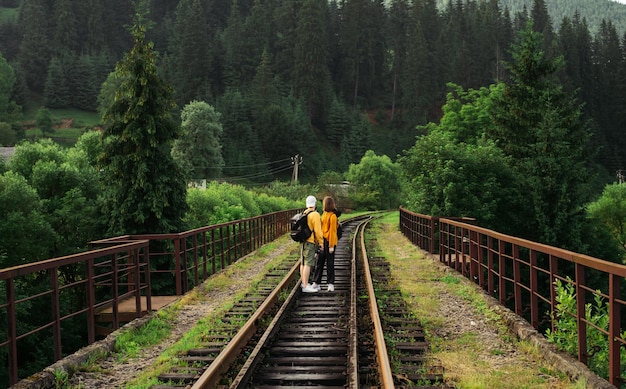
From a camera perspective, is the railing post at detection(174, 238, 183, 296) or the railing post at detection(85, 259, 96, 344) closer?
the railing post at detection(85, 259, 96, 344)

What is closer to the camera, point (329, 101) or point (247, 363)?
point (247, 363)

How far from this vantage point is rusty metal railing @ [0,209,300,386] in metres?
7.94

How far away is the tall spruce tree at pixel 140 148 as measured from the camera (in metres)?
17.2

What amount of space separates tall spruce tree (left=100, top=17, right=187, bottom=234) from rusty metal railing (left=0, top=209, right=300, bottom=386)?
1.19m

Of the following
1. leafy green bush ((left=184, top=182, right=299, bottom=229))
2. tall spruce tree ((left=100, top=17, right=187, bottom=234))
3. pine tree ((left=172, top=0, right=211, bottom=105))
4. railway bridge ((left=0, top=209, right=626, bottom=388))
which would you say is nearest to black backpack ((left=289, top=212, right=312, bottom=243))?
railway bridge ((left=0, top=209, right=626, bottom=388))

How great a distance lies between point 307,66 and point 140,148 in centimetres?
9635

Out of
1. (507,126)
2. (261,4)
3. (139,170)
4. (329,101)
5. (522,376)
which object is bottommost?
(522,376)

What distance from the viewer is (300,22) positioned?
114250mm

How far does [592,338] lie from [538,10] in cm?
13666

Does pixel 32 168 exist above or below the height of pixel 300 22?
below

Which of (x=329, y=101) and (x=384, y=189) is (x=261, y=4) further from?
(x=384, y=189)

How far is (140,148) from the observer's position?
57.4 ft

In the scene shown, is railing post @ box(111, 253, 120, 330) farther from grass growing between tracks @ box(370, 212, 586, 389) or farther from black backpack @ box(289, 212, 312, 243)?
grass growing between tracks @ box(370, 212, 586, 389)

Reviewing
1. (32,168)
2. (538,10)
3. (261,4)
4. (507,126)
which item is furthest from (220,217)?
(538,10)
